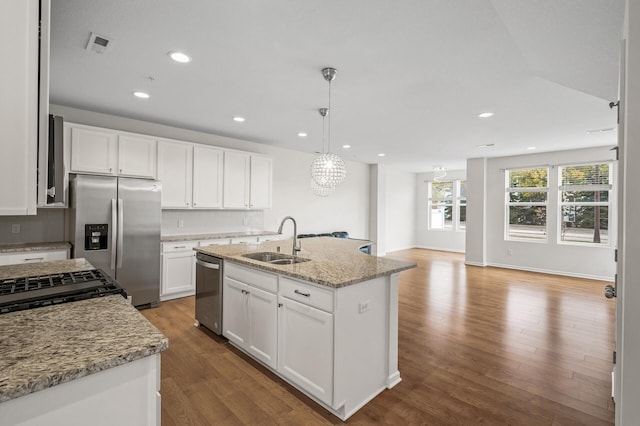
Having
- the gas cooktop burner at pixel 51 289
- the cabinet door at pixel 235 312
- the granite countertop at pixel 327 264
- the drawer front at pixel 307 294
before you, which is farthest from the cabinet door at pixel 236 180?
the gas cooktop burner at pixel 51 289

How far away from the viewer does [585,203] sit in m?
6.33

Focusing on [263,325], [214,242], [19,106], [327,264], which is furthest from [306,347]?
[214,242]

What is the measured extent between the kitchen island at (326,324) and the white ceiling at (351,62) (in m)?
1.72

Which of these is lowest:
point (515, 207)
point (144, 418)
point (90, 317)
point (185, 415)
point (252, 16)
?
point (185, 415)

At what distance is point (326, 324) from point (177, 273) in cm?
320

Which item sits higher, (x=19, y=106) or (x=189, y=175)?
(x=189, y=175)

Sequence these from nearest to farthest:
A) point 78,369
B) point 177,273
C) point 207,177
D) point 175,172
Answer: point 78,369 < point 177,273 < point 175,172 < point 207,177

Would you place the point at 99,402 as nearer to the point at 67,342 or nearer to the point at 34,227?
the point at 67,342

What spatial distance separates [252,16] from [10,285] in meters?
2.08

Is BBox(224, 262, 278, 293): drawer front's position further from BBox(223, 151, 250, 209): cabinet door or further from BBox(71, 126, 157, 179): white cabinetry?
BBox(223, 151, 250, 209): cabinet door

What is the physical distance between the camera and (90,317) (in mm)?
1216

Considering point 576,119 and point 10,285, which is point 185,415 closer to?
point 10,285

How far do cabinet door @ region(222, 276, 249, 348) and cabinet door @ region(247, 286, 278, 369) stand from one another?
0.10 meters

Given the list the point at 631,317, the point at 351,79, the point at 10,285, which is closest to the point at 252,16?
the point at 351,79
